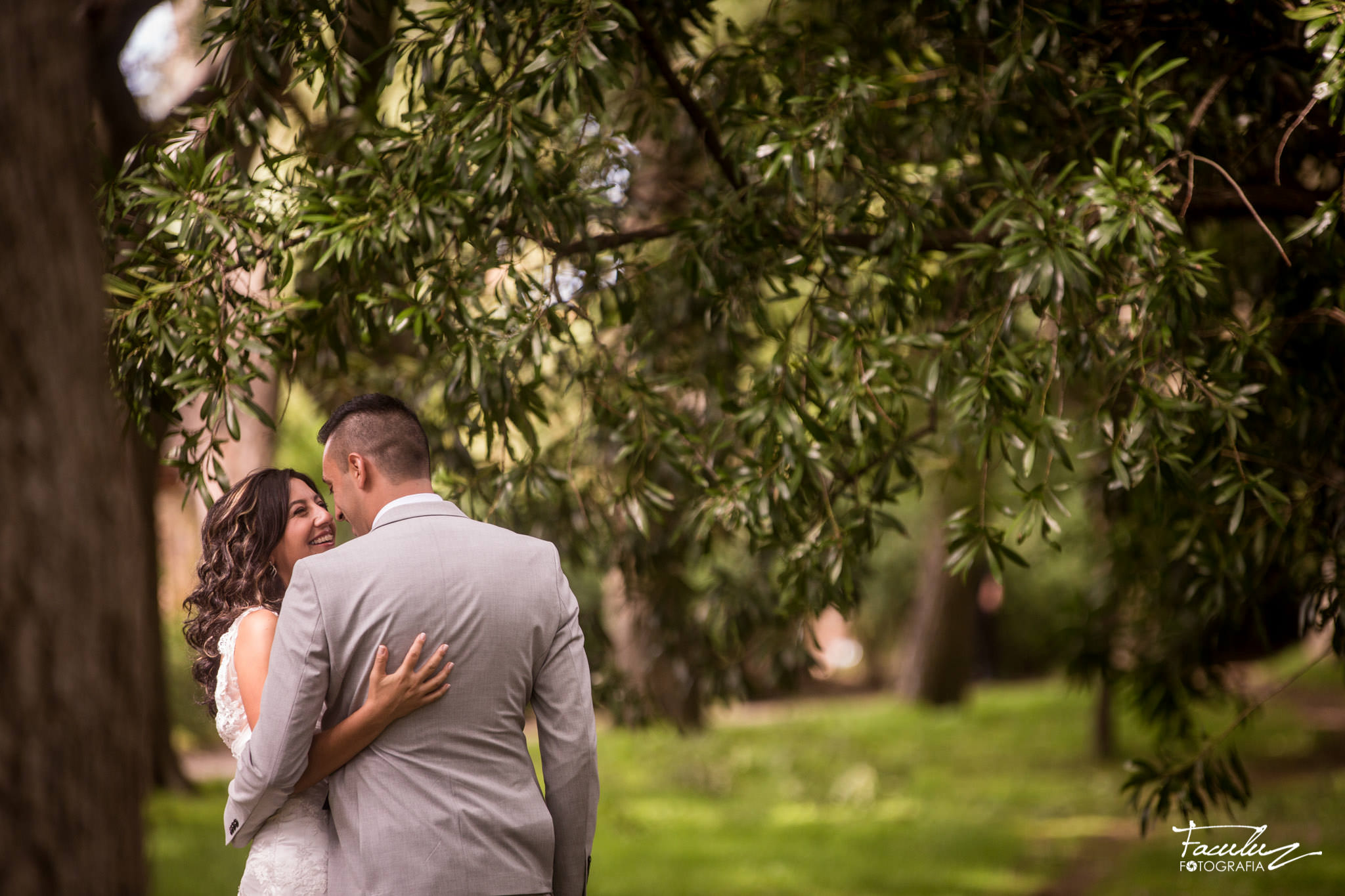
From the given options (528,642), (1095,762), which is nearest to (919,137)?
(528,642)

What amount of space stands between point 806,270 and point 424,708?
2.18 metres

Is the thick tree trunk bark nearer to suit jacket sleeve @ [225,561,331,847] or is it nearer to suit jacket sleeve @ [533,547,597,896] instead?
suit jacket sleeve @ [225,561,331,847]

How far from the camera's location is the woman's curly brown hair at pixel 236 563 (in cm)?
336

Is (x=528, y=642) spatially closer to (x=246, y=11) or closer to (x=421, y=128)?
(x=421, y=128)

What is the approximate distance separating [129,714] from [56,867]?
0.25 meters

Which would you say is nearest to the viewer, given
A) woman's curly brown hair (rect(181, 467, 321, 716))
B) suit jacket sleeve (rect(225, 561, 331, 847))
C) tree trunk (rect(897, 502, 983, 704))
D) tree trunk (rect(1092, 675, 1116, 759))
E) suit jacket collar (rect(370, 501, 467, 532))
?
suit jacket sleeve (rect(225, 561, 331, 847))

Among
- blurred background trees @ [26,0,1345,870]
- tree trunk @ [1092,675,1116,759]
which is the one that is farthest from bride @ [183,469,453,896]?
tree trunk @ [1092,675,1116,759]

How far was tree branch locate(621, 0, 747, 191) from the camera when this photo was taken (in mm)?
4195

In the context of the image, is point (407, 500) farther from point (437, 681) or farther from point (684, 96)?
point (684, 96)

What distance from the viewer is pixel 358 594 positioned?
2.72 metres

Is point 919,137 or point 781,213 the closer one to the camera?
point 781,213

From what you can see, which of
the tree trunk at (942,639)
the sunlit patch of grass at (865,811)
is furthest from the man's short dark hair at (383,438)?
the tree trunk at (942,639)

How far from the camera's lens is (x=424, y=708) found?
2781mm

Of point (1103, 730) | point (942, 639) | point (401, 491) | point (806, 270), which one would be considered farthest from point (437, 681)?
point (942, 639)
